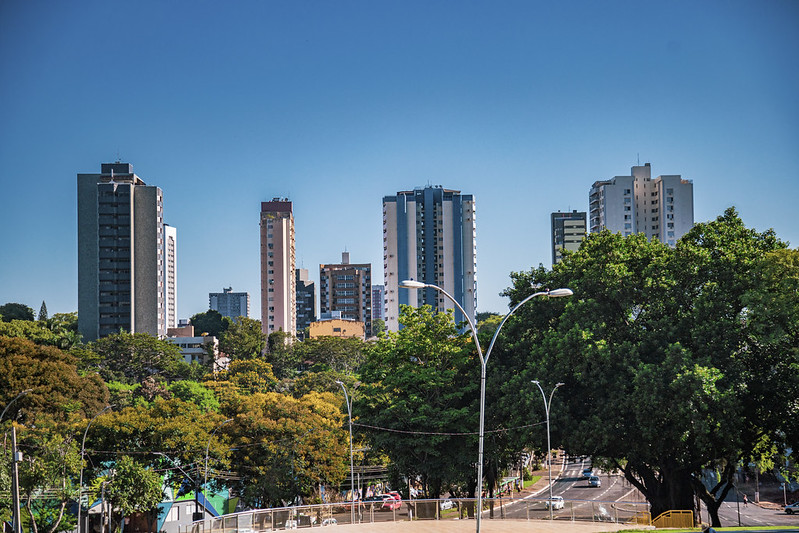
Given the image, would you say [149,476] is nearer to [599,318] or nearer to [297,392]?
[599,318]

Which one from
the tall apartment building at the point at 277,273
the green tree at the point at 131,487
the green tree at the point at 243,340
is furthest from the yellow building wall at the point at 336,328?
the green tree at the point at 131,487

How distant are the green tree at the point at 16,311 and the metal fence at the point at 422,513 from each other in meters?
106

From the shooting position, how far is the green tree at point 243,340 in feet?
375

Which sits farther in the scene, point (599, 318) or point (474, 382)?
point (474, 382)

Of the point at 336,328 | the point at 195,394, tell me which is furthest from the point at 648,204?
the point at 195,394

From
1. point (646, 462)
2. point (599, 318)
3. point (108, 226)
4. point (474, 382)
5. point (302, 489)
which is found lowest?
point (302, 489)

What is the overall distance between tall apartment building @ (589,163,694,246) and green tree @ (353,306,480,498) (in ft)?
350

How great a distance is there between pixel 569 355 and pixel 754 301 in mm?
7810

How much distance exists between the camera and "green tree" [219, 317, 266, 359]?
4505 inches

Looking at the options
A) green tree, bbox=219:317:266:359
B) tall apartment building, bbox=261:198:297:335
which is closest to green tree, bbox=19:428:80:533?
green tree, bbox=219:317:266:359

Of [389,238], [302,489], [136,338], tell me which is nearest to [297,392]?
[136,338]

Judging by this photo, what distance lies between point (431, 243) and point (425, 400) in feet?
409

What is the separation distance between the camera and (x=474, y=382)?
43781mm

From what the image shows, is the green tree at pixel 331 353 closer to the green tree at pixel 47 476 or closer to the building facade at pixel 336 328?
the building facade at pixel 336 328
